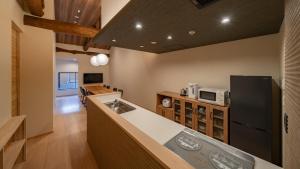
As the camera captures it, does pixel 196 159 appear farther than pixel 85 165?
No

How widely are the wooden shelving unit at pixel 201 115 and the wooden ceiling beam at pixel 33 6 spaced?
11.6 feet

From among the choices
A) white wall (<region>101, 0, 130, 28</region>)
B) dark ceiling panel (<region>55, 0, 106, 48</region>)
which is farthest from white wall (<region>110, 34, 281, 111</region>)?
white wall (<region>101, 0, 130, 28</region>)

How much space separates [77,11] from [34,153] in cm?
463

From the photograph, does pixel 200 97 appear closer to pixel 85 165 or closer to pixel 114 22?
pixel 114 22

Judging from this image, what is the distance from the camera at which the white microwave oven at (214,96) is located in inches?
99.9

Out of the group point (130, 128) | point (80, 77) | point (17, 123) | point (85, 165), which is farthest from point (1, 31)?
point (80, 77)

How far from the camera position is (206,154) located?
1.05 meters

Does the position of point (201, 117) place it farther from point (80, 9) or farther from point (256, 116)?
point (80, 9)

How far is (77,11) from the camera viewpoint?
4812mm

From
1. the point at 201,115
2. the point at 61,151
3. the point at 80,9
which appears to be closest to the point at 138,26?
the point at 201,115

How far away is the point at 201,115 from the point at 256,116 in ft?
3.53

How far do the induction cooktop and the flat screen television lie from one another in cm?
803

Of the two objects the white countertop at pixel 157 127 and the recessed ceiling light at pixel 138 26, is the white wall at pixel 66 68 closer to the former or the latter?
the recessed ceiling light at pixel 138 26

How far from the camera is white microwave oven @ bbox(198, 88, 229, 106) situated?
254 cm
